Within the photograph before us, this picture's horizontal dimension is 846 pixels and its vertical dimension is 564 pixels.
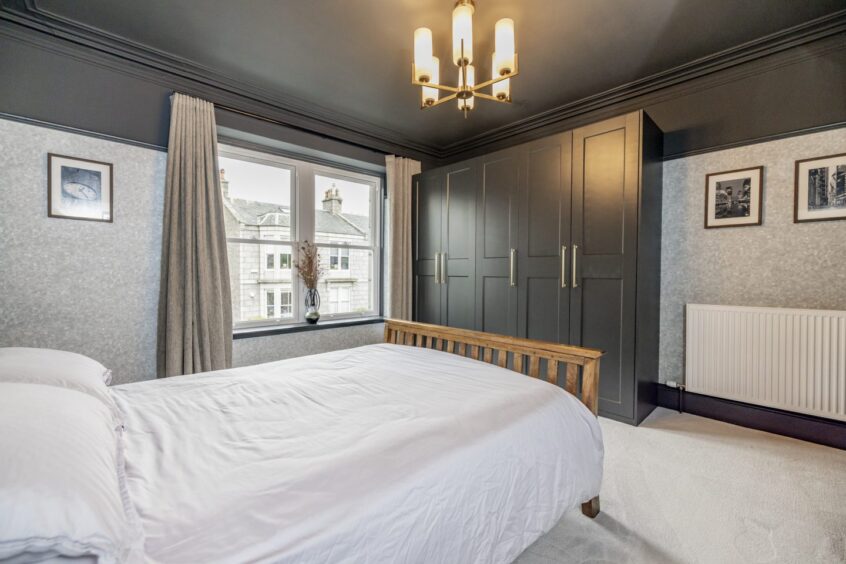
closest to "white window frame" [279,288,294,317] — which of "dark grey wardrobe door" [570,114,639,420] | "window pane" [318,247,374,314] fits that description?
"window pane" [318,247,374,314]

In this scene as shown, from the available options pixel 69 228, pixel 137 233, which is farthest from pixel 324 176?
pixel 69 228

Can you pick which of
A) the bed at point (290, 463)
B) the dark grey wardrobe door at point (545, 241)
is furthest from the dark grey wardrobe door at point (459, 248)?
the bed at point (290, 463)

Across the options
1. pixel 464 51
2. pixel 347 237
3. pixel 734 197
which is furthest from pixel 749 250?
pixel 347 237

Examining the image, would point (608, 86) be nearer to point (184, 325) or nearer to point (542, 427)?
point (542, 427)

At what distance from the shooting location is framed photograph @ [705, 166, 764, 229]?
276 cm

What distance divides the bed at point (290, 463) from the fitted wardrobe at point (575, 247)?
4.55ft

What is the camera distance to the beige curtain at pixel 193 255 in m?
2.82

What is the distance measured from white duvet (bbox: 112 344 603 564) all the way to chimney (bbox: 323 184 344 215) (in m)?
2.71

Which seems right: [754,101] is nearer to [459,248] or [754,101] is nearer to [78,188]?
[459,248]

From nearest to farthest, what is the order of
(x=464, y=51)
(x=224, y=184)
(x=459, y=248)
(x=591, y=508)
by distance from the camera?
(x=591, y=508) → (x=464, y=51) → (x=224, y=184) → (x=459, y=248)

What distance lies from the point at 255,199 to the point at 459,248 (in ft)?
7.14

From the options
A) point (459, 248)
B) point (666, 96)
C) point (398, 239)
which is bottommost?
point (459, 248)

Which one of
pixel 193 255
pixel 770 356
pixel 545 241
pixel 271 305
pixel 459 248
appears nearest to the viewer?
pixel 770 356

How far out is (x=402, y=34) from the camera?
257 centimetres
